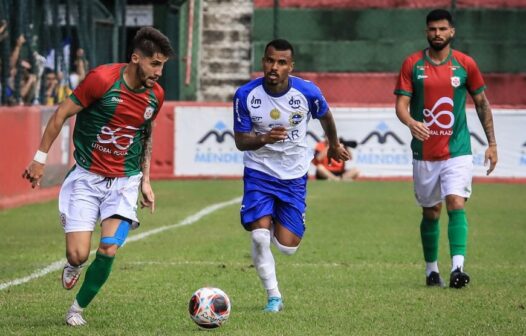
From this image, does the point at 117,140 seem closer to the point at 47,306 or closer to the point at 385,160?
the point at 47,306

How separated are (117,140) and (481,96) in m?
3.61

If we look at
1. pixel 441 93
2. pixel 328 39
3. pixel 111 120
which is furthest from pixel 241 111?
pixel 328 39

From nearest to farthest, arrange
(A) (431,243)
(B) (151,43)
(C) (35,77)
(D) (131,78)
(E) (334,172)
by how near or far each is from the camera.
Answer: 1. (B) (151,43)
2. (D) (131,78)
3. (A) (431,243)
4. (C) (35,77)
5. (E) (334,172)

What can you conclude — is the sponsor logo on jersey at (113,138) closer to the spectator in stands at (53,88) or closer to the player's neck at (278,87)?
Result: the player's neck at (278,87)

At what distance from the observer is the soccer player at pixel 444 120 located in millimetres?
10812

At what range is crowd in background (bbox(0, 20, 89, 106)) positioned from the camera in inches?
744

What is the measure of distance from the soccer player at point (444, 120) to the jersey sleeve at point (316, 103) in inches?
63.2

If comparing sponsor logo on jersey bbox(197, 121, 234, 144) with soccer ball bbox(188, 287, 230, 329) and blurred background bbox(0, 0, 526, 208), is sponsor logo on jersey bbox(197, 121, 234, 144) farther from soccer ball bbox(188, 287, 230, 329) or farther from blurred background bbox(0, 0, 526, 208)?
soccer ball bbox(188, 287, 230, 329)

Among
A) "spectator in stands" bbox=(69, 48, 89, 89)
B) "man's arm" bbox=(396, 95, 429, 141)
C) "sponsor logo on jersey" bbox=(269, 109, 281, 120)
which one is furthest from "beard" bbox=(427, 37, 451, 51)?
"spectator in stands" bbox=(69, 48, 89, 89)

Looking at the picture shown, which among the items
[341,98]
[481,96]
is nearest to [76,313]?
[481,96]

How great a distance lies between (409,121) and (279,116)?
5.30 feet

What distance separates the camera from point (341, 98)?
28.5 m

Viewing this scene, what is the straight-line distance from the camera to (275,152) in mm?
9367

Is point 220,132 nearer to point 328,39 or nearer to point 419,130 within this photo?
point 328,39
